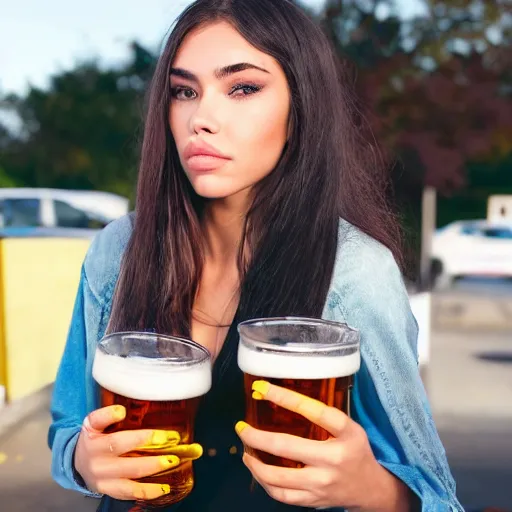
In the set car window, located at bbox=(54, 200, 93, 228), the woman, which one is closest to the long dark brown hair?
the woman

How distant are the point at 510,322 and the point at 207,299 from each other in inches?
370

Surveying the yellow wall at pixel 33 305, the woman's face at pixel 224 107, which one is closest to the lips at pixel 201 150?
the woman's face at pixel 224 107

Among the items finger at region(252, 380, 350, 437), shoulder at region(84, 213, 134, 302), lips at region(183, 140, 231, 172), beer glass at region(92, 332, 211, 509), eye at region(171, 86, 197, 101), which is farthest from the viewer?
shoulder at region(84, 213, 134, 302)

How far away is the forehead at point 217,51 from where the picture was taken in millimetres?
1587

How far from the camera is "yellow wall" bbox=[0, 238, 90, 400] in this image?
5883mm

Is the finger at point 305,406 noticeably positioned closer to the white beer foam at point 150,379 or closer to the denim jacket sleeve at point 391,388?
the white beer foam at point 150,379

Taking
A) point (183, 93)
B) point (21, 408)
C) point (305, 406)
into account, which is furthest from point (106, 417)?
point (21, 408)

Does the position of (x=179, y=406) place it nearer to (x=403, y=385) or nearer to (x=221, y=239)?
(x=403, y=385)

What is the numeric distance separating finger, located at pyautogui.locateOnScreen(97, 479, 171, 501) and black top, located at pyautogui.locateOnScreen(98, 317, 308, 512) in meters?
0.37

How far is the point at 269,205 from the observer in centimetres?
175

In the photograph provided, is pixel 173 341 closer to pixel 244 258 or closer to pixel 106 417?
pixel 106 417

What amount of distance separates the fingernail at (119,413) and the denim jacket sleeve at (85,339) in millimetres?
493

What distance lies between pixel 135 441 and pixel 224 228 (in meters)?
0.80

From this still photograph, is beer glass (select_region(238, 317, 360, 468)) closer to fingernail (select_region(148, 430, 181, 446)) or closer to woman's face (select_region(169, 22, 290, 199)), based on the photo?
fingernail (select_region(148, 430, 181, 446))
